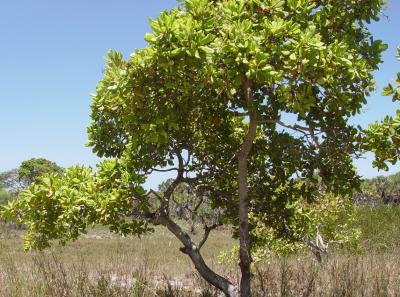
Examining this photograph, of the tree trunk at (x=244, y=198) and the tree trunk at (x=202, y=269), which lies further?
the tree trunk at (x=202, y=269)

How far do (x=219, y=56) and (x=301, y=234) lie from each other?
375 cm

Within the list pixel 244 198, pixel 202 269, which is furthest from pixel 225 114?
pixel 202 269

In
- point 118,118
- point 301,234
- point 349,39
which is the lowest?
point 301,234

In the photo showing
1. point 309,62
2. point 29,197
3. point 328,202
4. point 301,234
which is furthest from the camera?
point 328,202

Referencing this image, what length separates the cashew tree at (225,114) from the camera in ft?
14.1

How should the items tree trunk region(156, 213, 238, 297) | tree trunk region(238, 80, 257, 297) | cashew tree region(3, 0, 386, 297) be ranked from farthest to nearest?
1. tree trunk region(156, 213, 238, 297)
2. tree trunk region(238, 80, 257, 297)
3. cashew tree region(3, 0, 386, 297)

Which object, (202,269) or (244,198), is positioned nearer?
(244,198)

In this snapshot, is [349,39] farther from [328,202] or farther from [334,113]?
[328,202]

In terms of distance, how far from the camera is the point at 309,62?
418cm

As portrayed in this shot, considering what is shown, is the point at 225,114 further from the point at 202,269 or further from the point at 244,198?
the point at 202,269

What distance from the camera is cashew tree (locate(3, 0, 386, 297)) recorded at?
14.1 ft

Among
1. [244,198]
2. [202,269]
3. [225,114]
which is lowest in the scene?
[202,269]

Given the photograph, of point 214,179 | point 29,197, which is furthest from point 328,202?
point 29,197

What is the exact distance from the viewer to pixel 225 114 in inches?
241
